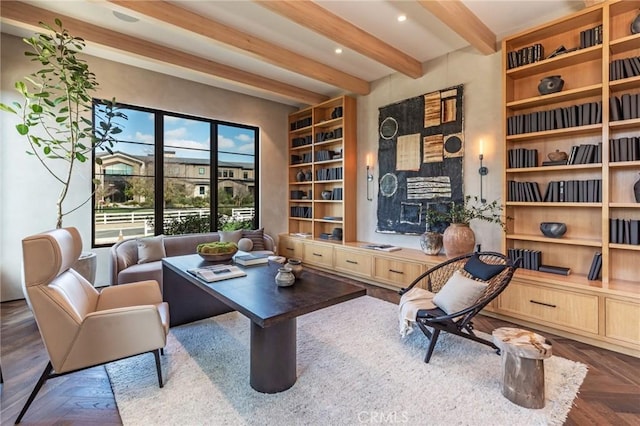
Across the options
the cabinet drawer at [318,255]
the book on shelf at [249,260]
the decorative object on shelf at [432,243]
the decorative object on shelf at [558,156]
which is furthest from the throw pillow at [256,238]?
the decorative object on shelf at [558,156]

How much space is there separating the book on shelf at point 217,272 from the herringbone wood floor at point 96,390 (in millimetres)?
906

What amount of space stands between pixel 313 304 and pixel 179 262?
5.53ft

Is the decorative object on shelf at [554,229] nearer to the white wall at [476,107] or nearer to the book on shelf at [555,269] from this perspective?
Answer: the book on shelf at [555,269]

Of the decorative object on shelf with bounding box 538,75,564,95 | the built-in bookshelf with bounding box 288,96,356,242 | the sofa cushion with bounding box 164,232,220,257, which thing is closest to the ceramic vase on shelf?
the decorative object on shelf with bounding box 538,75,564,95

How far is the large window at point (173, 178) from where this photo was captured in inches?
179

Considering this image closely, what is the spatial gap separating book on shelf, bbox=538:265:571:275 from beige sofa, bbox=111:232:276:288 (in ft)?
14.2

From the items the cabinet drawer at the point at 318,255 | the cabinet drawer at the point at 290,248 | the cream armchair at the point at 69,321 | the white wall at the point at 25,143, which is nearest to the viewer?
the cream armchair at the point at 69,321

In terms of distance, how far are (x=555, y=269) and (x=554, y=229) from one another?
400mm

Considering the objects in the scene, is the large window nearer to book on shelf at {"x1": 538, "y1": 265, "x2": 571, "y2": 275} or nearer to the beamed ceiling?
the beamed ceiling

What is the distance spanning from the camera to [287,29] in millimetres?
3572

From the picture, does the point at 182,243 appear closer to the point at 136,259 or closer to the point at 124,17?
the point at 136,259

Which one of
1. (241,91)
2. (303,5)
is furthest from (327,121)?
(303,5)

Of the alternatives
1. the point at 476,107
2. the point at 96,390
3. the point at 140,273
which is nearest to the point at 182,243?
the point at 140,273

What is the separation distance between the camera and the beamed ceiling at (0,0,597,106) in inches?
120
